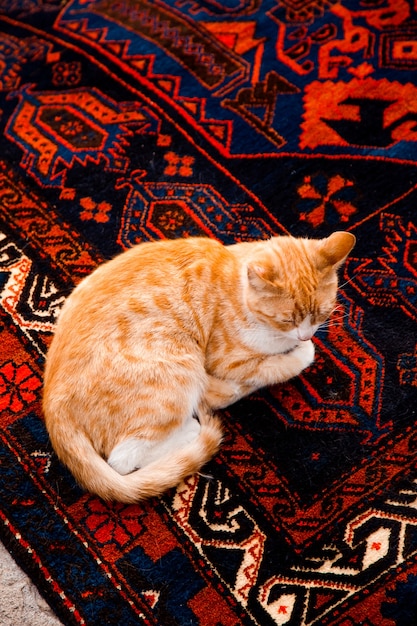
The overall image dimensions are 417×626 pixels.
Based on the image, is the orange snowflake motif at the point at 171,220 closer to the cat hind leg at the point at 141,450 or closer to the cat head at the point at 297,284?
the cat head at the point at 297,284

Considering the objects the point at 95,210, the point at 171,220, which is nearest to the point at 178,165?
the point at 171,220

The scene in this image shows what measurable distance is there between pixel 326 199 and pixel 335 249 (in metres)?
0.76

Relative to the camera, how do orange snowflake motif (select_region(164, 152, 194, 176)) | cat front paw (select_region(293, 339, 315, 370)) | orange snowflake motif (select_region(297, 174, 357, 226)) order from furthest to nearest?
orange snowflake motif (select_region(164, 152, 194, 176)) → orange snowflake motif (select_region(297, 174, 357, 226)) → cat front paw (select_region(293, 339, 315, 370))

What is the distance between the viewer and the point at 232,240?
2322mm

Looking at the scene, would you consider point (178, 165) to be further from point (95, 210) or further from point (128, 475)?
point (128, 475)

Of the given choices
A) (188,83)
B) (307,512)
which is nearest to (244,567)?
(307,512)

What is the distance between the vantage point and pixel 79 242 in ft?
7.72

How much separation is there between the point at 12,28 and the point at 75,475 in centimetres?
268

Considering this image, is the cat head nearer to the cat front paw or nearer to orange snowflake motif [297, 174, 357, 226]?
the cat front paw

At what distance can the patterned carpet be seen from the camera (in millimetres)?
1674

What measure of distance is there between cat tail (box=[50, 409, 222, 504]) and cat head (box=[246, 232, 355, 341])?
0.46 m

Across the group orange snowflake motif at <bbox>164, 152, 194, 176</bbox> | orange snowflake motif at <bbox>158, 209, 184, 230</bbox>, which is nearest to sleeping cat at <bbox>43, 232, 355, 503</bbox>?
orange snowflake motif at <bbox>158, 209, 184, 230</bbox>

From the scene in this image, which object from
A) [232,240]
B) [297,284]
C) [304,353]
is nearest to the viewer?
[297,284]

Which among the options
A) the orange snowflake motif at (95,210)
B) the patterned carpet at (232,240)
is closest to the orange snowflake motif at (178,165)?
the patterned carpet at (232,240)
